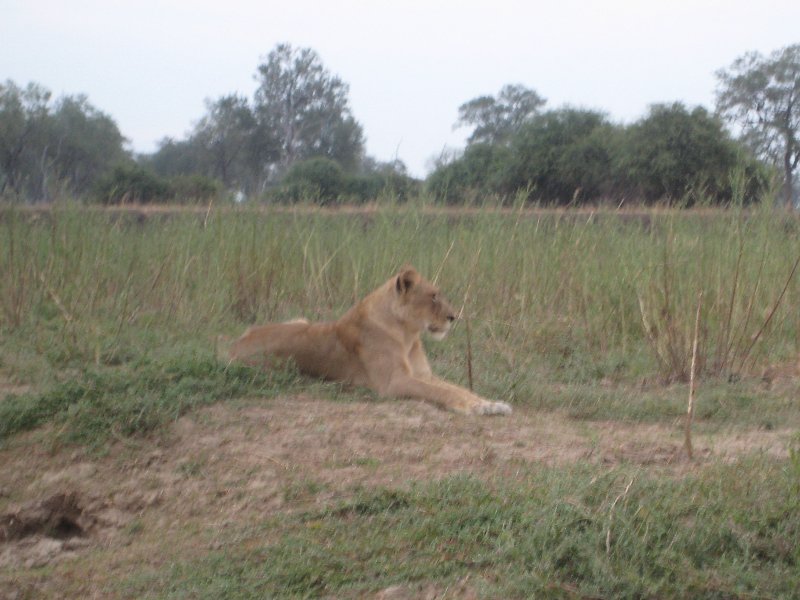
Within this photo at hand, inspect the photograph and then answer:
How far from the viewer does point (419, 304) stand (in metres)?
6.12

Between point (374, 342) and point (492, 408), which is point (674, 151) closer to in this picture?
point (374, 342)

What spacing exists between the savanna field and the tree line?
636 millimetres

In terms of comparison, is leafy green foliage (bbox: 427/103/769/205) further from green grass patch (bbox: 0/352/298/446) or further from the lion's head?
green grass patch (bbox: 0/352/298/446)

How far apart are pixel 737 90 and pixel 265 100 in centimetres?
1132

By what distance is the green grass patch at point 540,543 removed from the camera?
2912mm

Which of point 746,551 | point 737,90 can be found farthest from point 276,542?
point 737,90

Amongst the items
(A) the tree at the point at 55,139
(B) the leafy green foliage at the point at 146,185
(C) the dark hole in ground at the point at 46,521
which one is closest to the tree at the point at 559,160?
(B) the leafy green foliage at the point at 146,185

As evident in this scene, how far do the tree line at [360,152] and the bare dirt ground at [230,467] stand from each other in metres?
2.55

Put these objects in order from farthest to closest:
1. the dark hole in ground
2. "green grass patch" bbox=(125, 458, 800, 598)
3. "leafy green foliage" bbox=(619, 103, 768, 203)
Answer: "leafy green foliage" bbox=(619, 103, 768, 203) → the dark hole in ground → "green grass patch" bbox=(125, 458, 800, 598)

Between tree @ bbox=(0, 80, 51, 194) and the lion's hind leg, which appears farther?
tree @ bbox=(0, 80, 51, 194)

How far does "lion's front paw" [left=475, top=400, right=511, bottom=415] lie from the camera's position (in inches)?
210

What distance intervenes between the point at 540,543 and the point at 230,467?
1.73 meters

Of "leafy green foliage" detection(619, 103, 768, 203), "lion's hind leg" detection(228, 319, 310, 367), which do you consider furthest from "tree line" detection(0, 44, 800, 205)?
"lion's hind leg" detection(228, 319, 310, 367)

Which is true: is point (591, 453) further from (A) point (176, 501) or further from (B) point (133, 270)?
(B) point (133, 270)
